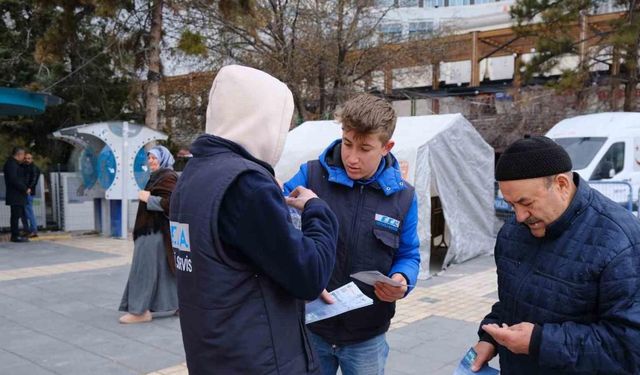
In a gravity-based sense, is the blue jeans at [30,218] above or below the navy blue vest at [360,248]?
below

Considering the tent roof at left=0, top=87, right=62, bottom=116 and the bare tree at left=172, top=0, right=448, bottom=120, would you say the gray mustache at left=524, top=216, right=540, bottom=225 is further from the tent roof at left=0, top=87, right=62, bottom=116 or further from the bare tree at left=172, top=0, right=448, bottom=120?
the bare tree at left=172, top=0, right=448, bottom=120

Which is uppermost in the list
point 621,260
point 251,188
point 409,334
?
point 251,188

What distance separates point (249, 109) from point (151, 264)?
13.4 ft

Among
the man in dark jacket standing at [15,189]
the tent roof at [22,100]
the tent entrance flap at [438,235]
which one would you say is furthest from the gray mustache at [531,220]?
the man in dark jacket standing at [15,189]

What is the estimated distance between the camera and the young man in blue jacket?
224 cm

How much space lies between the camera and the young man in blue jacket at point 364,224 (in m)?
2.24

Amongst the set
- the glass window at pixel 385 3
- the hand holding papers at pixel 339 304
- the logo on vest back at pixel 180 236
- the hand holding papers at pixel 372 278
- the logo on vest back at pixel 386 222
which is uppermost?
the glass window at pixel 385 3

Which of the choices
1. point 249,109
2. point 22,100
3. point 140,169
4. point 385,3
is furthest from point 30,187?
point 385,3

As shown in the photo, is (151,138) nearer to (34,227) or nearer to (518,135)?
(34,227)

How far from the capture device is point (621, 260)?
1.58m

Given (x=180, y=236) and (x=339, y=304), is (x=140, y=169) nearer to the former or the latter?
(x=339, y=304)

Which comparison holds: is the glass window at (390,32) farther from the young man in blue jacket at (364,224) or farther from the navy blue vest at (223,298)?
the navy blue vest at (223,298)

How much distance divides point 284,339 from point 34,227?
11074 mm

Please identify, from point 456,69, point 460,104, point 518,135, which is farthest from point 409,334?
point 456,69
